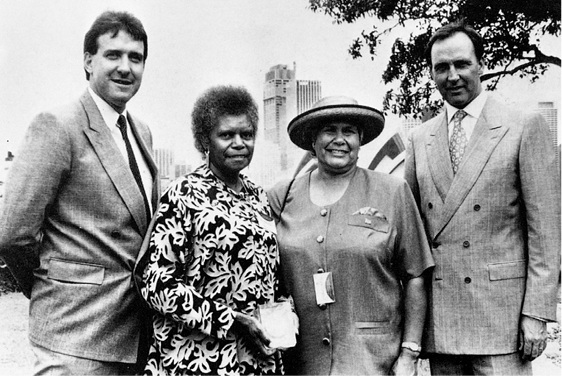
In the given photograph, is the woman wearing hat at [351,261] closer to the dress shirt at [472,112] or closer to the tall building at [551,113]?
the dress shirt at [472,112]

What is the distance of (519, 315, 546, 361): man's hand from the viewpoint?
9.05 feet

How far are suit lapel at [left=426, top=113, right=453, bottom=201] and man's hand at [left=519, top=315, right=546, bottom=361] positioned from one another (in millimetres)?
753

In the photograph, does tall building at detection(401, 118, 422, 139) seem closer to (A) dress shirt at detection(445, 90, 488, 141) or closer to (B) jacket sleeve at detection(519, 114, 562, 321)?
(A) dress shirt at detection(445, 90, 488, 141)

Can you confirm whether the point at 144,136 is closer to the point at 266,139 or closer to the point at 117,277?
the point at 117,277

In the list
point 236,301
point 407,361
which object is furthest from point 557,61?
point 236,301

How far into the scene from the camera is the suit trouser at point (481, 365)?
2795 mm

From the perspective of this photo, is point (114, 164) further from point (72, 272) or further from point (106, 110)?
point (72, 272)

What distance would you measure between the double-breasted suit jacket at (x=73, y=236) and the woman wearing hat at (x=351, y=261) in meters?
0.84

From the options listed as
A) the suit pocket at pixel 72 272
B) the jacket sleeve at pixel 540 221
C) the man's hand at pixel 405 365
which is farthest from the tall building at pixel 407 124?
the suit pocket at pixel 72 272

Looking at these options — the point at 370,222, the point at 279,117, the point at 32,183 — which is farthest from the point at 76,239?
the point at 279,117

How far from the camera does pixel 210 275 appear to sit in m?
2.52

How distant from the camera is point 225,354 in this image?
2.51m

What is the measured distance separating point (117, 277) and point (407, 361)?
1.51 m

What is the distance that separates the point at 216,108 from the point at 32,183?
0.90 m
